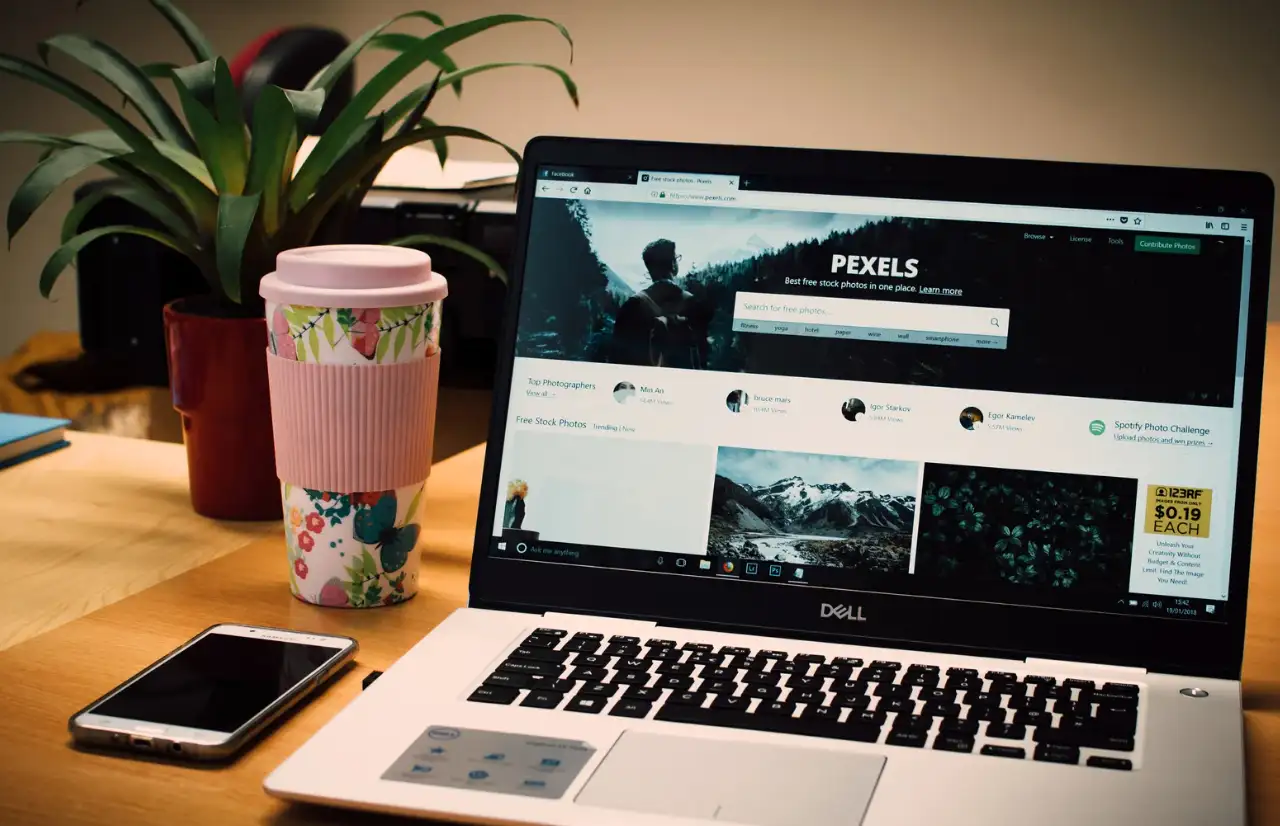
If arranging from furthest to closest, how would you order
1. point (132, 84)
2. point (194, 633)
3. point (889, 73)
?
1. point (889, 73)
2. point (132, 84)
3. point (194, 633)

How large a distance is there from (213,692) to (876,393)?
1.31ft

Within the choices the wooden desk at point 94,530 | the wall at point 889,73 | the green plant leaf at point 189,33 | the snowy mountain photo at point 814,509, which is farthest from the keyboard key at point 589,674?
the wall at point 889,73

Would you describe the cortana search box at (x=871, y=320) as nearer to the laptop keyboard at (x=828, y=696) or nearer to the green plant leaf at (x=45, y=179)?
the laptop keyboard at (x=828, y=696)

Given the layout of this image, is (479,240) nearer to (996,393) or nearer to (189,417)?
(189,417)

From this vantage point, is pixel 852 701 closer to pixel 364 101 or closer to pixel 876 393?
pixel 876 393

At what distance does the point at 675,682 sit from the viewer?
2.21 ft

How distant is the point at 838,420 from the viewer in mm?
765

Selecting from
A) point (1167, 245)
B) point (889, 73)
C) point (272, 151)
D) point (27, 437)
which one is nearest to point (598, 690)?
point (1167, 245)

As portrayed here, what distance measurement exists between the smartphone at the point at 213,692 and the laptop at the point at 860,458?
0.18ft

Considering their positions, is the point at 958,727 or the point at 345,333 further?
the point at 345,333

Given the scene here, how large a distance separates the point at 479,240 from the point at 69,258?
2.35 ft

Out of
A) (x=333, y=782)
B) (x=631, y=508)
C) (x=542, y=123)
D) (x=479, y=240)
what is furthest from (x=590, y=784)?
(x=542, y=123)

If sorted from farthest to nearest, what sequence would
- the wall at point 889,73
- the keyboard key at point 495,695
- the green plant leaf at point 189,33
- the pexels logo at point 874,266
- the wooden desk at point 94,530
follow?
the wall at point 889,73 < the green plant leaf at point 189,33 < the wooden desk at point 94,530 < the pexels logo at point 874,266 < the keyboard key at point 495,695

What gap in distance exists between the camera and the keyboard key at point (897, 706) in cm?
65
